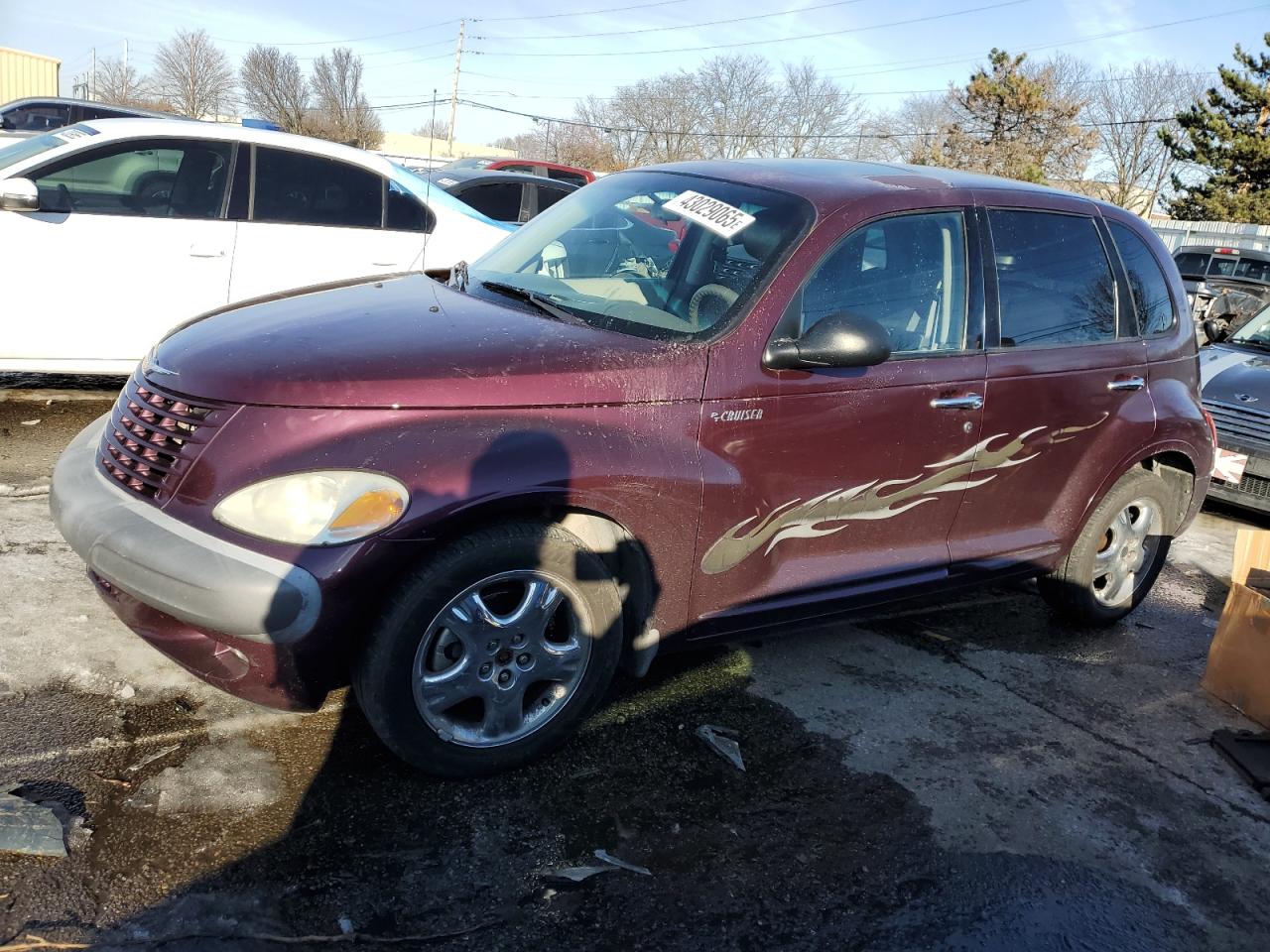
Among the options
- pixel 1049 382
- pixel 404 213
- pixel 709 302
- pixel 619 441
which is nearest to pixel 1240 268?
pixel 404 213

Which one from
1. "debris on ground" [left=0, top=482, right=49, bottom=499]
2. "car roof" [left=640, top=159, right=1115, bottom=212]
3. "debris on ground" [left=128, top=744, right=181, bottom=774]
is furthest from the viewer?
"debris on ground" [left=0, top=482, right=49, bottom=499]

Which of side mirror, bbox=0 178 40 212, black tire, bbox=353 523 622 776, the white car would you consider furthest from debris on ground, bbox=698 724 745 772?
side mirror, bbox=0 178 40 212

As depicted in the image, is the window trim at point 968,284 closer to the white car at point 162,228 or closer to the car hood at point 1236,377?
the white car at point 162,228

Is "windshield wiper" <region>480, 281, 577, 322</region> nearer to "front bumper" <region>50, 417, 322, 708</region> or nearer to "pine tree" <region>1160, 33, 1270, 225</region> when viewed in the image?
"front bumper" <region>50, 417, 322, 708</region>

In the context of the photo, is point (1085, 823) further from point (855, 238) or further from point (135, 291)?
point (135, 291)

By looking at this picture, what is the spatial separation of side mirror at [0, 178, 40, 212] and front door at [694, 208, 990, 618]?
4391 mm

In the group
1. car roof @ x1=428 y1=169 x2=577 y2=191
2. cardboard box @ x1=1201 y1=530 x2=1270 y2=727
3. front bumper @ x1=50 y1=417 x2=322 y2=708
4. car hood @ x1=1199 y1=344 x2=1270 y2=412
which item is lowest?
cardboard box @ x1=1201 y1=530 x2=1270 y2=727

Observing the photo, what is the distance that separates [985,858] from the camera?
9.93 ft

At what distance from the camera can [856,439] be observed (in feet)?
11.5

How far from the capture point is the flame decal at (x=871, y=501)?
3.34 metres

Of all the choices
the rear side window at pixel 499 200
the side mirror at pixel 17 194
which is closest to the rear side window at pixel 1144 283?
the side mirror at pixel 17 194

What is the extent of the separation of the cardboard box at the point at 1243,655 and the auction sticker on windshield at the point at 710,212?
2515 mm

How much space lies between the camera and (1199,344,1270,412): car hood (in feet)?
23.0

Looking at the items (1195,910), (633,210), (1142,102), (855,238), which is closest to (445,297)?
(633,210)
